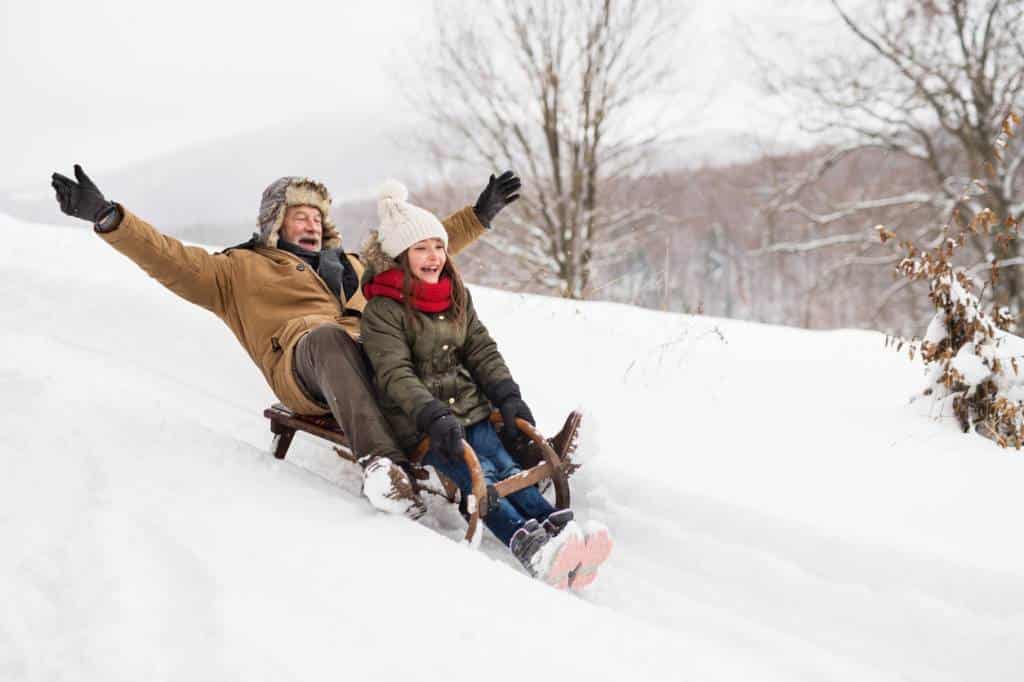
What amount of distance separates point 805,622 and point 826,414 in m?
1.29

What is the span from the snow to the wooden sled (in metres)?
0.15

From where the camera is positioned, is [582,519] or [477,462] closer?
[477,462]

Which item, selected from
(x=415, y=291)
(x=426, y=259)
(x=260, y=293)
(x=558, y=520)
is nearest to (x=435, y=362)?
(x=415, y=291)

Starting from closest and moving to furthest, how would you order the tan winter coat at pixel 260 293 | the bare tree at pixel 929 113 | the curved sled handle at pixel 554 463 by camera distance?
the curved sled handle at pixel 554 463 → the tan winter coat at pixel 260 293 → the bare tree at pixel 929 113

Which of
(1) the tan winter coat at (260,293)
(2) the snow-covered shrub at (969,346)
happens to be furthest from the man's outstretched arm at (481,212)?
(2) the snow-covered shrub at (969,346)

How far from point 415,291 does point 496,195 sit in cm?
100

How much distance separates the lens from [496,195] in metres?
3.34

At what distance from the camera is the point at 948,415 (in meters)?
2.95

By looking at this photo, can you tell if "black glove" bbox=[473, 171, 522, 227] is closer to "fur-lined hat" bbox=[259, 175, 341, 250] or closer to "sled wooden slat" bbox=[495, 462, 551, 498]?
"fur-lined hat" bbox=[259, 175, 341, 250]

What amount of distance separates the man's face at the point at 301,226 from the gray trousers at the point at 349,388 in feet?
2.59

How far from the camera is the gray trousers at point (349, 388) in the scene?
2299 mm

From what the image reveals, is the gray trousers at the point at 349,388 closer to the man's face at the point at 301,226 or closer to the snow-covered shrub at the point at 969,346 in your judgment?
the man's face at the point at 301,226

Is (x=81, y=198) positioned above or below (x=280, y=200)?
below

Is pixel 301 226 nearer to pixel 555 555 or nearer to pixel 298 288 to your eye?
pixel 298 288
